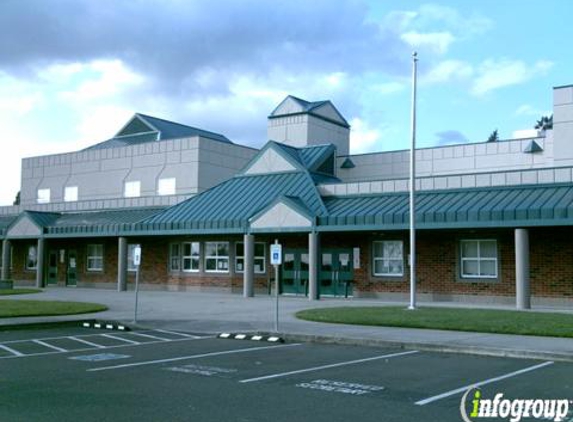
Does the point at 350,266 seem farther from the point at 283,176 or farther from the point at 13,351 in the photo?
the point at 13,351

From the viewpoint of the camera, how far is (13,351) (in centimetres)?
1329

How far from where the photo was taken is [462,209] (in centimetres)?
2445

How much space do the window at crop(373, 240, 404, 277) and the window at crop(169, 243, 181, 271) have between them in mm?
10829

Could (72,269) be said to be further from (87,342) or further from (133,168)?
(87,342)

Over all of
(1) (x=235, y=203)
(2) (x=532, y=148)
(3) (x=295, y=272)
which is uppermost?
(2) (x=532, y=148)

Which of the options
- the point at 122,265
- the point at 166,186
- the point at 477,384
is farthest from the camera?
the point at 166,186

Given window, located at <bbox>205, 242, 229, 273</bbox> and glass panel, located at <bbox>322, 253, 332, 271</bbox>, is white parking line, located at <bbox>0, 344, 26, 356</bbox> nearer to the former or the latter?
glass panel, located at <bbox>322, 253, 332, 271</bbox>

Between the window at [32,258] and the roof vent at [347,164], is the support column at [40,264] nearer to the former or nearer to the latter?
the window at [32,258]

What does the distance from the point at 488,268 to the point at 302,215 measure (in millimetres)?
7442

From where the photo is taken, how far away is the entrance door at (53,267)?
40.6 metres

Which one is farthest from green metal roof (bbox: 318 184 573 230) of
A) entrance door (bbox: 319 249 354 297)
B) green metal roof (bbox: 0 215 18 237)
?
green metal roof (bbox: 0 215 18 237)

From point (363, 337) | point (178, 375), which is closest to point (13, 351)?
point (178, 375)

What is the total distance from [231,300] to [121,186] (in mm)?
19791

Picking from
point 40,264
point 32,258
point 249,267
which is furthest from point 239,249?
point 32,258
